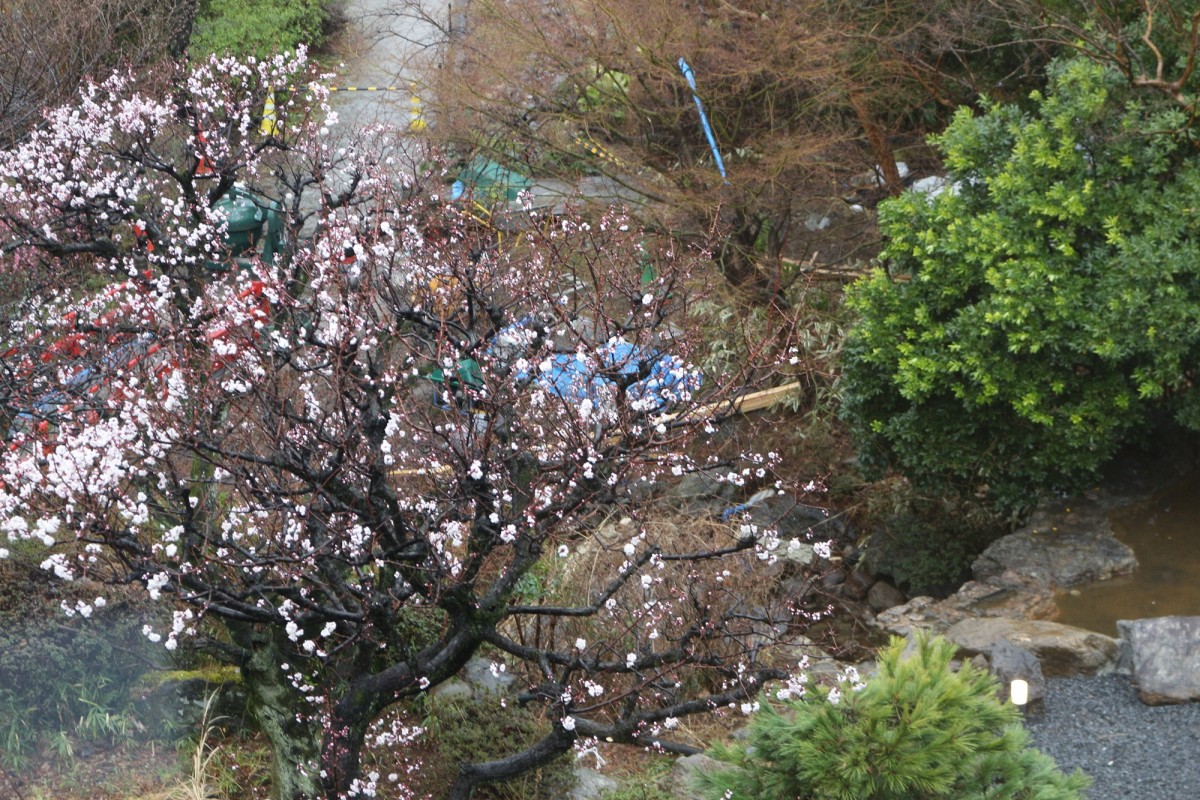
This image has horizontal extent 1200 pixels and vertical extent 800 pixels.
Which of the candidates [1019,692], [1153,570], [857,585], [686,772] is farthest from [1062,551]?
[686,772]

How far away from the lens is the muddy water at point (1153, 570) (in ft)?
26.1

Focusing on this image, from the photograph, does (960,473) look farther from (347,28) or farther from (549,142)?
(347,28)

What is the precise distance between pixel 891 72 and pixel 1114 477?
440 centimetres

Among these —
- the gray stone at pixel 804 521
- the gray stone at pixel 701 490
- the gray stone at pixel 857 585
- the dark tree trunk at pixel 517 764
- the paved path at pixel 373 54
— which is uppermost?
the paved path at pixel 373 54

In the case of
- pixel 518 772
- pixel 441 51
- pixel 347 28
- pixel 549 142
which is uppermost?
pixel 347 28

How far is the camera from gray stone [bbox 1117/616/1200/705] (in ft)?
21.3

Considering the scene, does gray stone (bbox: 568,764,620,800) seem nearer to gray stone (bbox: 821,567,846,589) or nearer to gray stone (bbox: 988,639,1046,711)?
gray stone (bbox: 988,639,1046,711)

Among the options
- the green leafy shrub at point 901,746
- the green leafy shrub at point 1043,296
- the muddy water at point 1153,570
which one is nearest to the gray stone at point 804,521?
→ the green leafy shrub at point 1043,296

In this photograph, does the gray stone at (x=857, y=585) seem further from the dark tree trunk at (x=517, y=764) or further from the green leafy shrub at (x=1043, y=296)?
the dark tree trunk at (x=517, y=764)

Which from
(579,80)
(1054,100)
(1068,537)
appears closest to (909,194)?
(1054,100)

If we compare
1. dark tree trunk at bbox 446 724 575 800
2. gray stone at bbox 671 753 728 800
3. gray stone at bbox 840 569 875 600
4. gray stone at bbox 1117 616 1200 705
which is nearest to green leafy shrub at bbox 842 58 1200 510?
gray stone at bbox 840 569 875 600

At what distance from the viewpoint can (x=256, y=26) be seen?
14.7 meters

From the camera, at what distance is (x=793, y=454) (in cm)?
1100

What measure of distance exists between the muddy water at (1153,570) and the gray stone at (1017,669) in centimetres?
136
